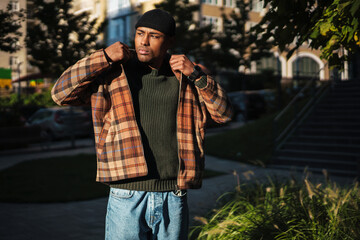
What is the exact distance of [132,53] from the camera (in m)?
2.66

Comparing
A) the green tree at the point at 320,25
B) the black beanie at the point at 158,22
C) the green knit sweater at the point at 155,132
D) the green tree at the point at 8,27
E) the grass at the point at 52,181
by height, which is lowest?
the grass at the point at 52,181

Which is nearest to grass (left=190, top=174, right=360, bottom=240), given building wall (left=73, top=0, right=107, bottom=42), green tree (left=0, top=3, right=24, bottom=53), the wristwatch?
the wristwatch

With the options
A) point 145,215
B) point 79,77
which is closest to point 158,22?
point 79,77

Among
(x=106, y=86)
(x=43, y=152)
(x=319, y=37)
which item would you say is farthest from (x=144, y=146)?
(x=43, y=152)

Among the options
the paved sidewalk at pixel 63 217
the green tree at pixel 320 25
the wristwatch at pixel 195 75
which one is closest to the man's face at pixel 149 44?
the wristwatch at pixel 195 75

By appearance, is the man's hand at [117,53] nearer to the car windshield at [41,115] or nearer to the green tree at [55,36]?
the green tree at [55,36]

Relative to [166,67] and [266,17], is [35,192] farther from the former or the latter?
[166,67]

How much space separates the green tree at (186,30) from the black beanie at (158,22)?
546 inches

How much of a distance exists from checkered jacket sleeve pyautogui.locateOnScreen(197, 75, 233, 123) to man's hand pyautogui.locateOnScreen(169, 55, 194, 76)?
13 centimetres

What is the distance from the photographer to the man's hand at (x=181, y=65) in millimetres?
2621

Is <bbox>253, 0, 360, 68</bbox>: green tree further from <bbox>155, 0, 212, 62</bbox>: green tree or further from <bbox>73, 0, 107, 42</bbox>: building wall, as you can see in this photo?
<bbox>73, 0, 107, 42</bbox>: building wall

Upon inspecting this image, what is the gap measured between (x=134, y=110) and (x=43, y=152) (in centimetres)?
1351

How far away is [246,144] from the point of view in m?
14.0

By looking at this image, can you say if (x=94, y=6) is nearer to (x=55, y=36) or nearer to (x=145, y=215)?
(x=55, y=36)
